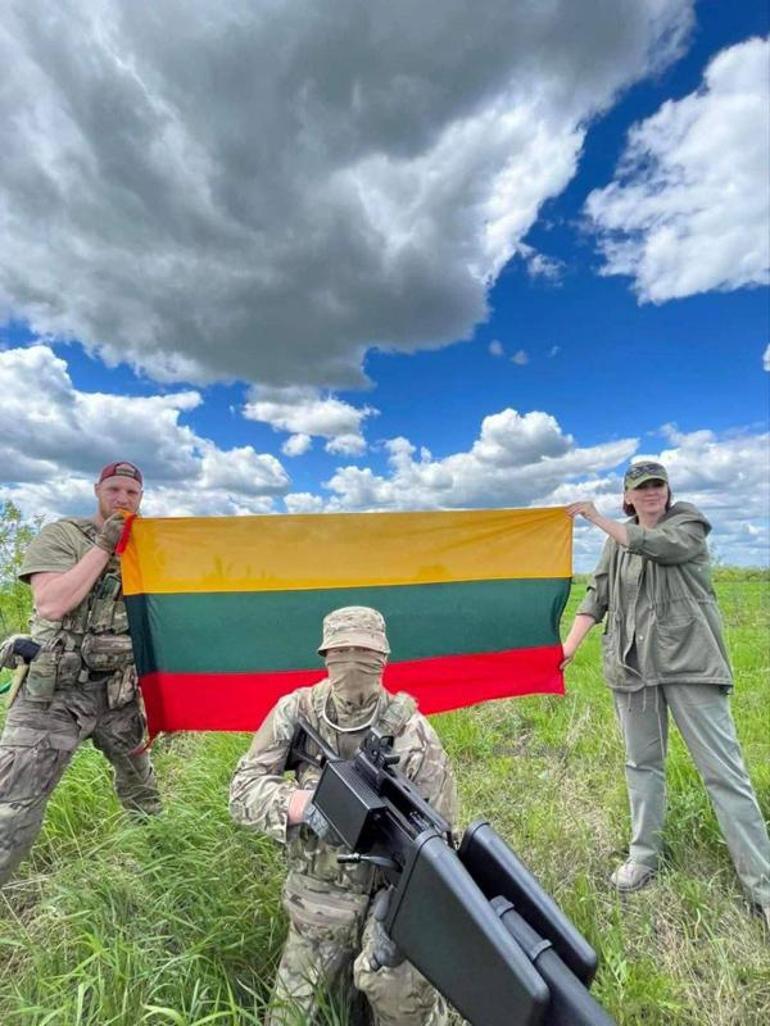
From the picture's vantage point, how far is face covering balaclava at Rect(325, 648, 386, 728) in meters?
2.85

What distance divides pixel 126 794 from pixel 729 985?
3.82 m

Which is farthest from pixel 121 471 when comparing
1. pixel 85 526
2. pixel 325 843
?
pixel 325 843

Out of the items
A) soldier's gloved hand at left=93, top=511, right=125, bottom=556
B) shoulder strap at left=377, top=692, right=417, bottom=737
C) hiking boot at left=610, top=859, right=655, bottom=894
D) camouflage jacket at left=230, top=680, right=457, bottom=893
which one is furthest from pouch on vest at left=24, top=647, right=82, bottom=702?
hiking boot at left=610, top=859, right=655, bottom=894

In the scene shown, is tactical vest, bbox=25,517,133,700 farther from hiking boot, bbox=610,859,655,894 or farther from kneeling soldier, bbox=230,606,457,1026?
hiking boot, bbox=610,859,655,894

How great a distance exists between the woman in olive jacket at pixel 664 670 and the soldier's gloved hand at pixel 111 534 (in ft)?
10.2

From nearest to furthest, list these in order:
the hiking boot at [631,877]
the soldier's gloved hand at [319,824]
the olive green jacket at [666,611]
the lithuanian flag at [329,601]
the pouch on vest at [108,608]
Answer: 1. the soldier's gloved hand at [319,824]
2. the olive green jacket at [666,611]
3. the hiking boot at [631,877]
4. the pouch on vest at [108,608]
5. the lithuanian flag at [329,601]

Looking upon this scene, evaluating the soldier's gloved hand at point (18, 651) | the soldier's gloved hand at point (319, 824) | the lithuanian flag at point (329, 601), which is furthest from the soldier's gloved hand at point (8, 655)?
the soldier's gloved hand at point (319, 824)

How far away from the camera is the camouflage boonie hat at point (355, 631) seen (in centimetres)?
282

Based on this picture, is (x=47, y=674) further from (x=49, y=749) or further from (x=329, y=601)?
(x=329, y=601)

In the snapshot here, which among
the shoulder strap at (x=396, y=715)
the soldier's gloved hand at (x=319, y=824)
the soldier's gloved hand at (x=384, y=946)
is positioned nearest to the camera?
the soldier's gloved hand at (x=384, y=946)

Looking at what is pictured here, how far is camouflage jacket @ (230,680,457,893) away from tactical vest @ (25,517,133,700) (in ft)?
5.37

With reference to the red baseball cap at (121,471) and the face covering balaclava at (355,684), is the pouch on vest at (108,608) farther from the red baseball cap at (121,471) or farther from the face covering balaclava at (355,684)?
the face covering balaclava at (355,684)

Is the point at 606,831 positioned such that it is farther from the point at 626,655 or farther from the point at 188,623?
the point at 188,623

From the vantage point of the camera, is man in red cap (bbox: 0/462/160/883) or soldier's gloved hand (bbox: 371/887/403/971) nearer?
soldier's gloved hand (bbox: 371/887/403/971)
